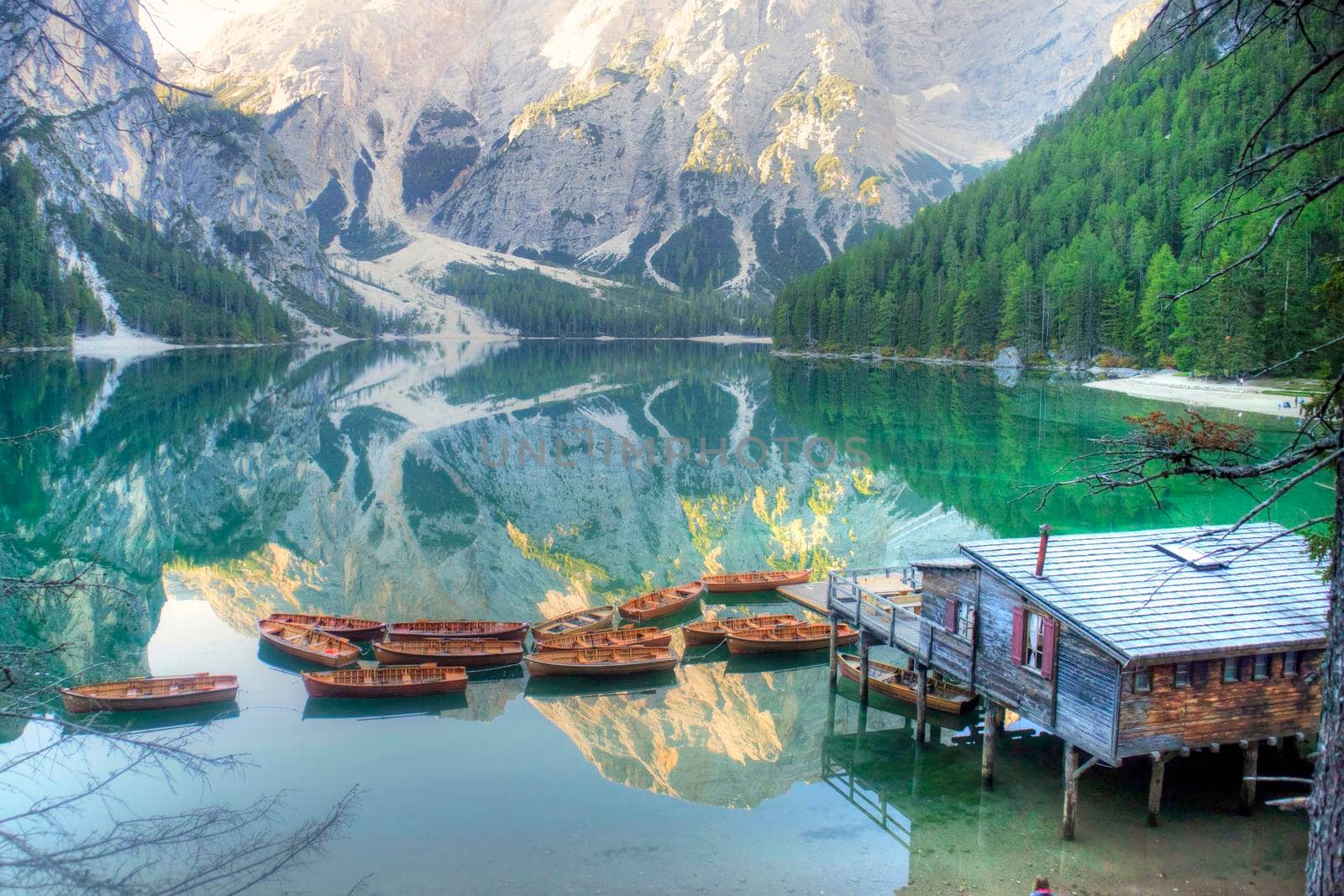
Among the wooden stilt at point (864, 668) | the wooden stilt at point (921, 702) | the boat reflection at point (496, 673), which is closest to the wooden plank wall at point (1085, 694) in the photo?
the wooden stilt at point (921, 702)

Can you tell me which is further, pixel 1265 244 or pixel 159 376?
pixel 159 376

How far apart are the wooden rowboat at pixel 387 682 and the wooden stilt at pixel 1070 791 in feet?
48.6

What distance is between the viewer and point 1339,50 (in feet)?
23.4

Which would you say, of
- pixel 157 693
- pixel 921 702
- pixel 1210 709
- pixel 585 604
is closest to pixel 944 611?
pixel 921 702

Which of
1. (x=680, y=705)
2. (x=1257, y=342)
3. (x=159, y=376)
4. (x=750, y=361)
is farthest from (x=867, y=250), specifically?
(x=680, y=705)

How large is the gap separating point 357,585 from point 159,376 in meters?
93.1

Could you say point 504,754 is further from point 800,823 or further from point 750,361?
point 750,361

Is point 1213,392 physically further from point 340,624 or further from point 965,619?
point 340,624

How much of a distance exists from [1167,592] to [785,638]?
40.5ft

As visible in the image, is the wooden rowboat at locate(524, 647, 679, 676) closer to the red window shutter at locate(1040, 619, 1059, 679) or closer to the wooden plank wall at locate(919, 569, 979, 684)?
the wooden plank wall at locate(919, 569, 979, 684)

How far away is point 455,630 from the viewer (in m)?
29.1

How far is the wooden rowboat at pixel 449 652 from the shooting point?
88.0 ft

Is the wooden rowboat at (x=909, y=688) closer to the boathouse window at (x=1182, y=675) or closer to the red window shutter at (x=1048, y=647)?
the red window shutter at (x=1048, y=647)

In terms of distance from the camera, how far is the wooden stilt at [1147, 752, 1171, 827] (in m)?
17.5
